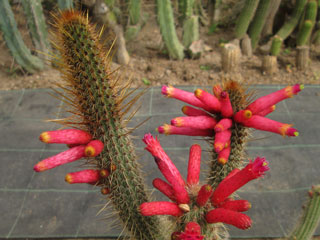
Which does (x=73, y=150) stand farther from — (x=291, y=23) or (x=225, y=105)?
(x=291, y=23)

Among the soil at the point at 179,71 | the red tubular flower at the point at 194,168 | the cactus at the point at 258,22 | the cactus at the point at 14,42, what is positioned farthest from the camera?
the cactus at the point at 258,22

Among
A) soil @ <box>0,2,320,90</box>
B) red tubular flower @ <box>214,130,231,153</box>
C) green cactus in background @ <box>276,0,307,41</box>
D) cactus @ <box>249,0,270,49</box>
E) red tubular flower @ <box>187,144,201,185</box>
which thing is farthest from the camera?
green cactus in background @ <box>276,0,307,41</box>

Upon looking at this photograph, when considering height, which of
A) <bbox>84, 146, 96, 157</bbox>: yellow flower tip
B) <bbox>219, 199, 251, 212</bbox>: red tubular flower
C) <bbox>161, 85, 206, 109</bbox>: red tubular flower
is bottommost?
<bbox>219, 199, 251, 212</bbox>: red tubular flower

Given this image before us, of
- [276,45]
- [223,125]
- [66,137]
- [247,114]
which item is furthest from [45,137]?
[276,45]

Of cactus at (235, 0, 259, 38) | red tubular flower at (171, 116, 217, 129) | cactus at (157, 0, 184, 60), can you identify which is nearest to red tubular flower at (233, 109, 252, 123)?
red tubular flower at (171, 116, 217, 129)

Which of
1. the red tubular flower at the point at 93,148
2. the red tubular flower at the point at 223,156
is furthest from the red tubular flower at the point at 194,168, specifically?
the red tubular flower at the point at 93,148

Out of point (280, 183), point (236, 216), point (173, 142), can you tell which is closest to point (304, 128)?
point (280, 183)

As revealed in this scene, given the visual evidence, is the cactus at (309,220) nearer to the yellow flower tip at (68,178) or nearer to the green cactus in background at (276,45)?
the yellow flower tip at (68,178)

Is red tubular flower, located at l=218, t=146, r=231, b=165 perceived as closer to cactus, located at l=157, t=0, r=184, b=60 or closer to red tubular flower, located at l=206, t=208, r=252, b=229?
red tubular flower, located at l=206, t=208, r=252, b=229
